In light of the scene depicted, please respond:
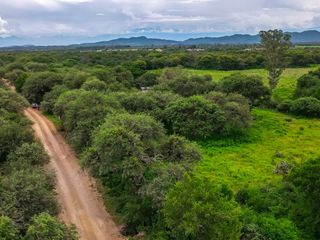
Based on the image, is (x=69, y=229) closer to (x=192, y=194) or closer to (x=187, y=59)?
(x=192, y=194)

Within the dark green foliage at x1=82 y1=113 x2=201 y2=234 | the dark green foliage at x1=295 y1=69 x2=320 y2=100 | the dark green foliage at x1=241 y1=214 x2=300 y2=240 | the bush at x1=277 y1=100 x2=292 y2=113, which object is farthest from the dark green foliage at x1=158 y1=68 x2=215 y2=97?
the dark green foliage at x1=241 y1=214 x2=300 y2=240

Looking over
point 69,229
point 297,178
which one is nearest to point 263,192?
point 297,178

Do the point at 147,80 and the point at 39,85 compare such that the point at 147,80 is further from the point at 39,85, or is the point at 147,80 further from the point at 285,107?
the point at 285,107

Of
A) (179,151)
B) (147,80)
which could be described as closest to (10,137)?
(179,151)

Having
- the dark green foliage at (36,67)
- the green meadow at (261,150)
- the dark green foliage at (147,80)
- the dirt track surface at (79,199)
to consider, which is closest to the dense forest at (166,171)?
the green meadow at (261,150)

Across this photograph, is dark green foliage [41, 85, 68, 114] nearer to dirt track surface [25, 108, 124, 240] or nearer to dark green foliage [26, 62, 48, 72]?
dirt track surface [25, 108, 124, 240]
